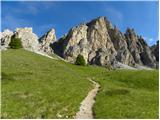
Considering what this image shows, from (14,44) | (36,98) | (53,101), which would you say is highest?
(14,44)

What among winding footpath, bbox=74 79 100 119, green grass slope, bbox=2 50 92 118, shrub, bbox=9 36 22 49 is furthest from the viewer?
shrub, bbox=9 36 22 49

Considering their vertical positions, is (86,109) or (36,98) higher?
(36,98)

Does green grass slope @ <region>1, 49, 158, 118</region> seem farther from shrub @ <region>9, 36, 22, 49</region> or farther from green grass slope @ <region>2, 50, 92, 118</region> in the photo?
shrub @ <region>9, 36, 22, 49</region>

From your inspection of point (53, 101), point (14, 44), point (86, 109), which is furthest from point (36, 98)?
point (14, 44)

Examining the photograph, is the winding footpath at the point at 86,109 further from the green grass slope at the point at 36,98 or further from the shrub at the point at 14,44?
the shrub at the point at 14,44

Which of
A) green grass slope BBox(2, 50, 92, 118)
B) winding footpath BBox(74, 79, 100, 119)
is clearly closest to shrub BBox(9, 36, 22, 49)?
green grass slope BBox(2, 50, 92, 118)

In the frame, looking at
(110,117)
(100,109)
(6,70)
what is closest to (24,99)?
(100,109)

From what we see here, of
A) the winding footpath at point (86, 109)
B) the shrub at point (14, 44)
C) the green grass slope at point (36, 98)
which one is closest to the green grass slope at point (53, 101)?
the green grass slope at point (36, 98)

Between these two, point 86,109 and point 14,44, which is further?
point 14,44

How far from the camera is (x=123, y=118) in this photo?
29.8 metres

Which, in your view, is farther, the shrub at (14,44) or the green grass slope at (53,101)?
the shrub at (14,44)

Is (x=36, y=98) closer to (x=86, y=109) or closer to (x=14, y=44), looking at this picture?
(x=86, y=109)

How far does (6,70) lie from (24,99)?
2546 centimetres

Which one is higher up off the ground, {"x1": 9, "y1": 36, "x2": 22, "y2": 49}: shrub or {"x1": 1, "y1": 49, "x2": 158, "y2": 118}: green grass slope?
{"x1": 9, "y1": 36, "x2": 22, "y2": 49}: shrub
